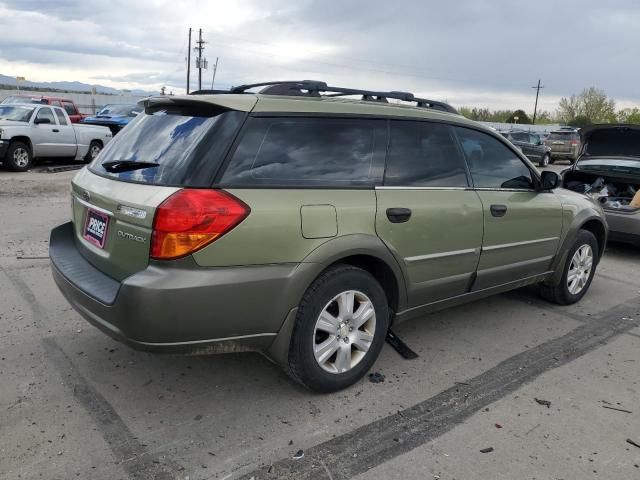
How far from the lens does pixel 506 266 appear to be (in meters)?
4.25

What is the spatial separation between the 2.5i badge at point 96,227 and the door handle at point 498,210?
8.67 ft

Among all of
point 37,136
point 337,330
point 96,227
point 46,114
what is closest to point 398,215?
point 337,330

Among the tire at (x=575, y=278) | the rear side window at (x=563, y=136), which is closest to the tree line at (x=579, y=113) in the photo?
the rear side window at (x=563, y=136)

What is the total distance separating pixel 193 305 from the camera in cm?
264

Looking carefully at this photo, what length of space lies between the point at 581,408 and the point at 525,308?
1.86 meters

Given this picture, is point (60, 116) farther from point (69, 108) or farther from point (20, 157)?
point (69, 108)

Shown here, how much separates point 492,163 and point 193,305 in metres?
2.66

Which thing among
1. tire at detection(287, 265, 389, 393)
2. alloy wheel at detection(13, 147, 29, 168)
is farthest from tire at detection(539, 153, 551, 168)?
tire at detection(287, 265, 389, 393)

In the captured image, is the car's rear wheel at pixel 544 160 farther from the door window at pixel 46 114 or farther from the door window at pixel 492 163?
the door window at pixel 492 163

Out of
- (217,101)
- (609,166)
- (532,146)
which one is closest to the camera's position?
(217,101)

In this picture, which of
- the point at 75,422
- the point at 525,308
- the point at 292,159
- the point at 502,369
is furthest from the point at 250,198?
the point at 525,308

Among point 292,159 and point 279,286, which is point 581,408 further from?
point 292,159

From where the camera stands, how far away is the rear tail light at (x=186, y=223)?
262 cm

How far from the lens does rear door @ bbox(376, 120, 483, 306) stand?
133 inches
